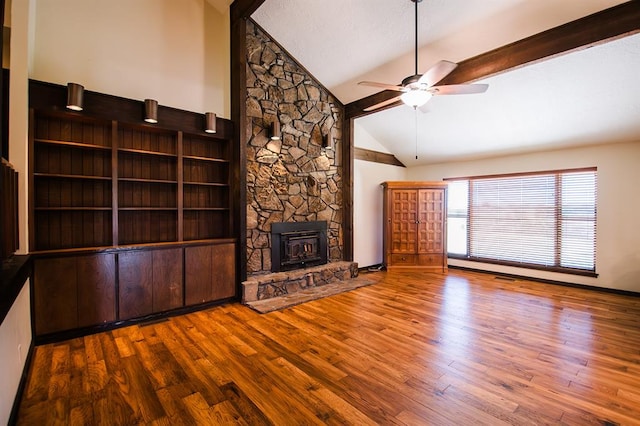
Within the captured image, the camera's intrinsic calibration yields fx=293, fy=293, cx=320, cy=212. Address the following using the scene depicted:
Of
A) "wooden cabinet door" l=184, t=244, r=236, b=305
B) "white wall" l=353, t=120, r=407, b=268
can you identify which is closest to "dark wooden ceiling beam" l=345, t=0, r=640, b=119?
"white wall" l=353, t=120, r=407, b=268

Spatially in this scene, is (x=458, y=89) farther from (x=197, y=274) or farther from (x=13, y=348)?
(x=13, y=348)

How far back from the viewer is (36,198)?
304 centimetres

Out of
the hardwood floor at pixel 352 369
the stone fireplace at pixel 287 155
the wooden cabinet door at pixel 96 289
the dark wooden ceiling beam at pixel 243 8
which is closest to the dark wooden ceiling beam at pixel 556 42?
the stone fireplace at pixel 287 155

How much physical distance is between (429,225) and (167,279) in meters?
4.91

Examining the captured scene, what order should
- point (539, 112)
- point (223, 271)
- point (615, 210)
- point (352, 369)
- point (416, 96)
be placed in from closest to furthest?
point (352, 369)
point (416, 96)
point (223, 271)
point (539, 112)
point (615, 210)

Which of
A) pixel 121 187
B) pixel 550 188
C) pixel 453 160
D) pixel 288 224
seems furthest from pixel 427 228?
pixel 121 187

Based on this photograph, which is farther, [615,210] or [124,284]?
[615,210]

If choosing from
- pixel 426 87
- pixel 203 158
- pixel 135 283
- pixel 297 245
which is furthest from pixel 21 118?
pixel 426 87

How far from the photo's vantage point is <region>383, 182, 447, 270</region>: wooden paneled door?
612 cm

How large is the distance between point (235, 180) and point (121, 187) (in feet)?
4.42

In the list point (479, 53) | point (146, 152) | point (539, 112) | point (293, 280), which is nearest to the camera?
point (146, 152)

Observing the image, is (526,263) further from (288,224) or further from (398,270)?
(288,224)

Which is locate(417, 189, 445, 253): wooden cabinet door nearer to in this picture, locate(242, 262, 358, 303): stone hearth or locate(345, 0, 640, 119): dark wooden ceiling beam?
locate(242, 262, 358, 303): stone hearth

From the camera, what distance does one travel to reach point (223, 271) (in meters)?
3.99
